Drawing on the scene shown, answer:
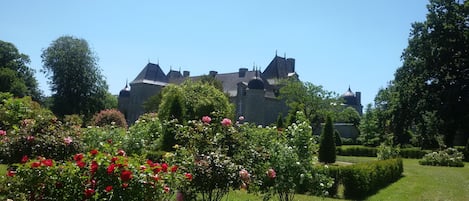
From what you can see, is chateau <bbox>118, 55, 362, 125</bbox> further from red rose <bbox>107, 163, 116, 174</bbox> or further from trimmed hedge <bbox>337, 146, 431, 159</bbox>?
red rose <bbox>107, 163, 116, 174</bbox>

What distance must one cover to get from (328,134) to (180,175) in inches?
684

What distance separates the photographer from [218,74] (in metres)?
61.7

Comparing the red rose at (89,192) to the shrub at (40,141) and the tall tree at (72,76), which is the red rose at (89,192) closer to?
the shrub at (40,141)

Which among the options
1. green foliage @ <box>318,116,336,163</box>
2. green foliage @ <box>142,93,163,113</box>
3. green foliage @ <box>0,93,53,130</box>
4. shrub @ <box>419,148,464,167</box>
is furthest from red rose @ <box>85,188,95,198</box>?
green foliage @ <box>142,93,163,113</box>

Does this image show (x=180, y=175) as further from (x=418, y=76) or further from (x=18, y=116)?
(x=418, y=76)

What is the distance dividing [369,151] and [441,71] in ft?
27.7

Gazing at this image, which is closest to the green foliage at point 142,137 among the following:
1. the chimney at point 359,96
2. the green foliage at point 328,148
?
the green foliage at point 328,148

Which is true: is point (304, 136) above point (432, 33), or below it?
below

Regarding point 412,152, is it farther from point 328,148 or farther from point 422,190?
point 422,190

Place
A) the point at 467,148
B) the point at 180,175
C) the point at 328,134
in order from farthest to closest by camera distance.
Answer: the point at 467,148
the point at 328,134
the point at 180,175

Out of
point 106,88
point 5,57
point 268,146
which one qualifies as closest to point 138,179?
point 268,146

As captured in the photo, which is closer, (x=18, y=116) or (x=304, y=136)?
(x=304, y=136)

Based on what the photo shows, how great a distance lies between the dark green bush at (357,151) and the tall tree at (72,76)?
86.7 ft

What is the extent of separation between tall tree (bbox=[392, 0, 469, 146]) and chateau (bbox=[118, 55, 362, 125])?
822 inches
